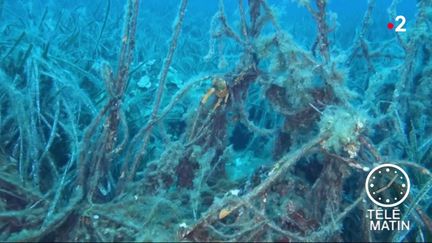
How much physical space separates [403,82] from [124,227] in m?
2.37

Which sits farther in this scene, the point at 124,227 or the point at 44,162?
the point at 44,162

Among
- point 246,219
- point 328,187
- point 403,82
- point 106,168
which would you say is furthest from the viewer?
point 403,82

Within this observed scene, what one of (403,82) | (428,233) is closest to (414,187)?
(428,233)

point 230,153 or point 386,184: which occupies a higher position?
point 230,153

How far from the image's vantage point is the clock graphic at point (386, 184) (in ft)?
6.71

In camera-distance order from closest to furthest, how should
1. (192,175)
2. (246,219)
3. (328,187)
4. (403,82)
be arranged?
Answer: (246,219)
(328,187)
(192,175)
(403,82)

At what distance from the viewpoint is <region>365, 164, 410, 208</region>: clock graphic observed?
204 cm

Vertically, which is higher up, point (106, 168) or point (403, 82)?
point (403, 82)

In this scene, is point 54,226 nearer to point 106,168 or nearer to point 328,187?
point 106,168

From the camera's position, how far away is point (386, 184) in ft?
6.94

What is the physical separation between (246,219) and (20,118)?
1.72 meters

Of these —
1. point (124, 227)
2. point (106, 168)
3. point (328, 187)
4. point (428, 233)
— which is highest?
point (106, 168)

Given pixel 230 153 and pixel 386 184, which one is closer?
pixel 386 184

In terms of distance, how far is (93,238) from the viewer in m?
2.01
